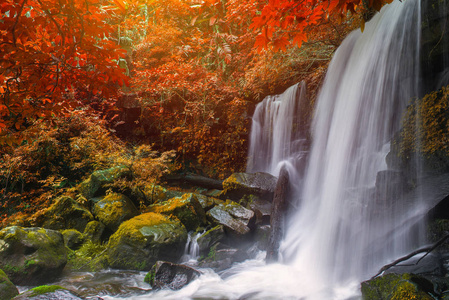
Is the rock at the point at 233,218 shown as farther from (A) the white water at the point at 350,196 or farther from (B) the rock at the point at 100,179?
(B) the rock at the point at 100,179

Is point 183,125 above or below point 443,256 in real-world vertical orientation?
above

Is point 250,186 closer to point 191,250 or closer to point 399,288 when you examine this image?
point 191,250

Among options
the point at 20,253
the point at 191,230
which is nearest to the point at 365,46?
the point at 191,230

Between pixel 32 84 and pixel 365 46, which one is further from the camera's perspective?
pixel 365 46

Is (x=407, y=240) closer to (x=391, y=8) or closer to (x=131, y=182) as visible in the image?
(x=391, y=8)

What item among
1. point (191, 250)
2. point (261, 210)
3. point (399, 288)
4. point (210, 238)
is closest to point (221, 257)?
point (210, 238)

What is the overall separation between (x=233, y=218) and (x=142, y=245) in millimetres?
2401

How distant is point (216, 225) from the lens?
6.57 meters

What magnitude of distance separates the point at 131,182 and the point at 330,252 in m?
5.39

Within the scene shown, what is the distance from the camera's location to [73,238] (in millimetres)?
5930

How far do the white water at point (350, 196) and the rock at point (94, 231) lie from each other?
2758 mm

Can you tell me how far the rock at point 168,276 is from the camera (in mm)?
4543

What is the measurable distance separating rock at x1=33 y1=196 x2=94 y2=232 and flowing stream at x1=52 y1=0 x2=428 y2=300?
303 centimetres

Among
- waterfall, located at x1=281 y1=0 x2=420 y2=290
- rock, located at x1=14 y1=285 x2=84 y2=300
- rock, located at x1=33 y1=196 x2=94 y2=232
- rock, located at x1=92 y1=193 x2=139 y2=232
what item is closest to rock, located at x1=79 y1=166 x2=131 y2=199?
rock, located at x1=92 y1=193 x2=139 y2=232
